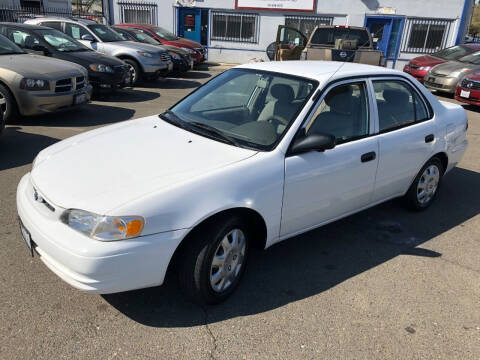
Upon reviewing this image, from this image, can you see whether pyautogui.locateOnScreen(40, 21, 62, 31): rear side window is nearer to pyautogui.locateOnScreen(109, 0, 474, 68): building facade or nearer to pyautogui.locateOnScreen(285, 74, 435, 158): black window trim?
pyautogui.locateOnScreen(109, 0, 474, 68): building facade

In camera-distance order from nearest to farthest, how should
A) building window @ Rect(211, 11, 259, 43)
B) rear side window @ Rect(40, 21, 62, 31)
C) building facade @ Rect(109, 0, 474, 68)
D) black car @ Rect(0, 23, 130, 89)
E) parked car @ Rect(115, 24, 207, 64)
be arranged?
black car @ Rect(0, 23, 130, 89) → rear side window @ Rect(40, 21, 62, 31) → parked car @ Rect(115, 24, 207, 64) → building facade @ Rect(109, 0, 474, 68) → building window @ Rect(211, 11, 259, 43)

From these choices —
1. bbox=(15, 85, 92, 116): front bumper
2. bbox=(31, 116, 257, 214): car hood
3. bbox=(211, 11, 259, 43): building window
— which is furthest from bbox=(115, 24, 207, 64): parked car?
bbox=(31, 116, 257, 214): car hood

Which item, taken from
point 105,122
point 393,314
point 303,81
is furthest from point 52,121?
point 393,314

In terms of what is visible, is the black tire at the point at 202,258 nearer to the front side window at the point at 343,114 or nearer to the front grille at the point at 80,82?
the front side window at the point at 343,114

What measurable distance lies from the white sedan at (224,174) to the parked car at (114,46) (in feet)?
27.1

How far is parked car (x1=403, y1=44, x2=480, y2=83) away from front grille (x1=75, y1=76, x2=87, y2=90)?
10.4 meters

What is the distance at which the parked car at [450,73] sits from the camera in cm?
1246

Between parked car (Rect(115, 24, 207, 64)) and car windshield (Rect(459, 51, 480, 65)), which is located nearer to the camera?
car windshield (Rect(459, 51, 480, 65))

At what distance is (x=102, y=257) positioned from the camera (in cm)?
247

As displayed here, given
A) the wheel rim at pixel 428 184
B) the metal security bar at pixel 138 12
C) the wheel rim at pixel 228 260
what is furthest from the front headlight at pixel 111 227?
the metal security bar at pixel 138 12

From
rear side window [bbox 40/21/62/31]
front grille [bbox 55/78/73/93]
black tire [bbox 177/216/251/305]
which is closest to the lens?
black tire [bbox 177/216/251/305]

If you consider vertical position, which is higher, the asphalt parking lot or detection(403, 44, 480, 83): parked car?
detection(403, 44, 480, 83): parked car

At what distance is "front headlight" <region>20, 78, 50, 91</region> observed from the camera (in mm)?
7070

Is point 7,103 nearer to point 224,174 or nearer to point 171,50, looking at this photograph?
point 224,174
